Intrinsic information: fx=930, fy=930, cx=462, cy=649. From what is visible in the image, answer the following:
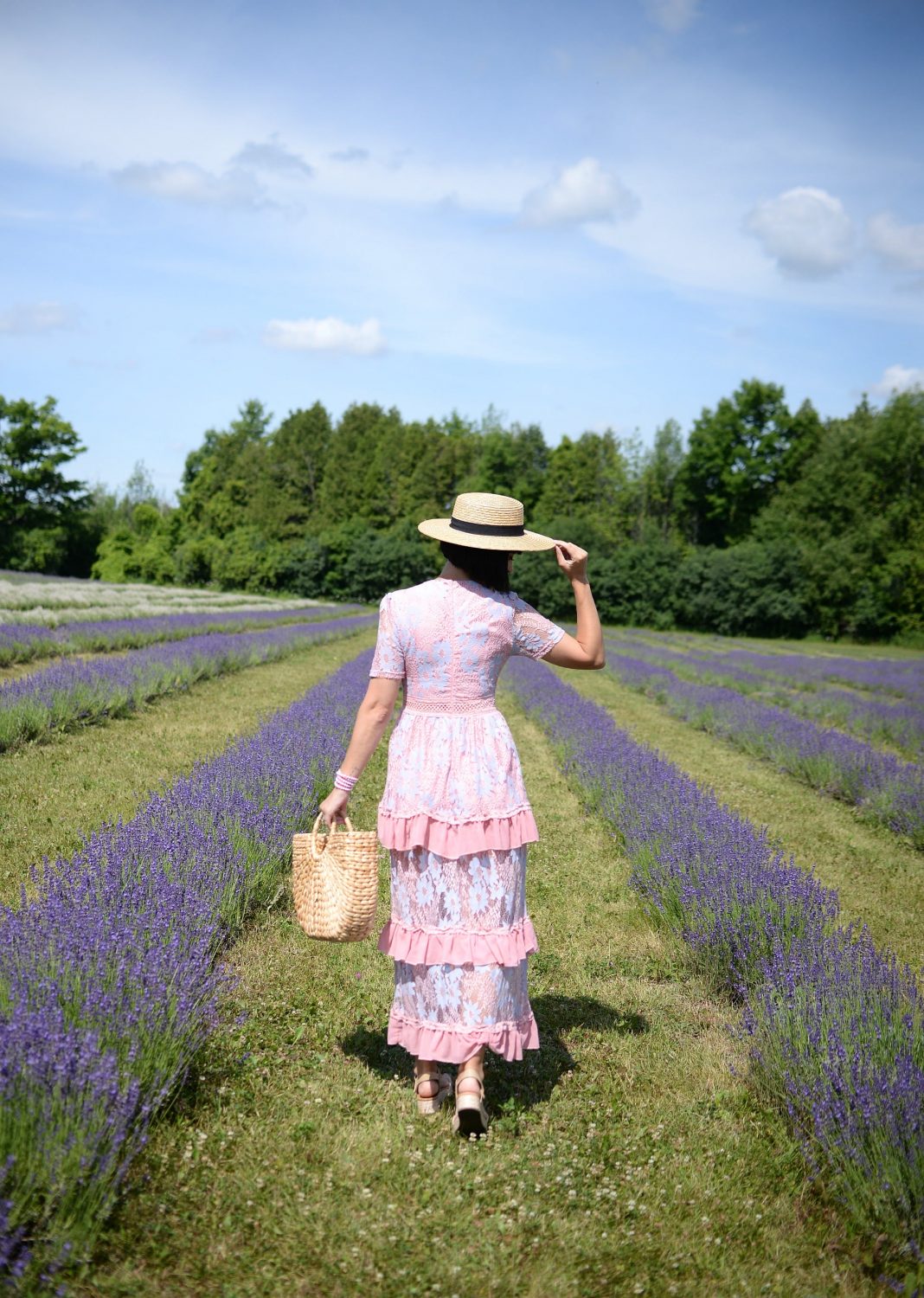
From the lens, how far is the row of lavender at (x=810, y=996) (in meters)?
2.34

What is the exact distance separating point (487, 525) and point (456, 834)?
95 centimetres

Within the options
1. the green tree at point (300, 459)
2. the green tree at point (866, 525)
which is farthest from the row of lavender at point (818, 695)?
the green tree at point (300, 459)

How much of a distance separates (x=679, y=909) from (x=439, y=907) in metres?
2.06

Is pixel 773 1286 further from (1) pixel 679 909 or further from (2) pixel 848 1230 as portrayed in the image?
(1) pixel 679 909

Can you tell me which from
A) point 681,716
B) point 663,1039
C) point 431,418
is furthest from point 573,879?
point 431,418

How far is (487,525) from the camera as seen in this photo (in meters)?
2.88

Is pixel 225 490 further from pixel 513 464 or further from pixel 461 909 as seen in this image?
pixel 461 909

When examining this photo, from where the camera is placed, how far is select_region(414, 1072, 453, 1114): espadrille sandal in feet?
9.51

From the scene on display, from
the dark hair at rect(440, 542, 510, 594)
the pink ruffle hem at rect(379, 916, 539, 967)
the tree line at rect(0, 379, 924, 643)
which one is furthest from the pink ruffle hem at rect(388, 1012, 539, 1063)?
the tree line at rect(0, 379, 924, 643)

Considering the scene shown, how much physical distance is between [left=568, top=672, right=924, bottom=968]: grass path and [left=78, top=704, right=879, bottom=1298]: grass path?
1.57m

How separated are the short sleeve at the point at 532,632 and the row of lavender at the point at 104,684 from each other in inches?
223

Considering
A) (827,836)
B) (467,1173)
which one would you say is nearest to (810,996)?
(467,1173)

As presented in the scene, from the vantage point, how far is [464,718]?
2.89m

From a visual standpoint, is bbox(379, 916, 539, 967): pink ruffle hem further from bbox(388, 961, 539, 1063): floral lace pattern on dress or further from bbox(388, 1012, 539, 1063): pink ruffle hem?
bbox(388, 1012, 539, 1063): pink ruffle hem
